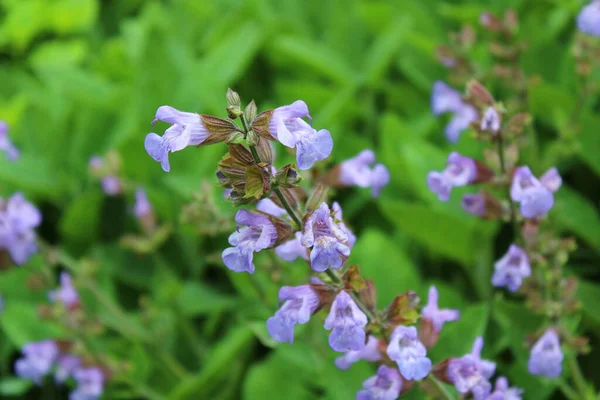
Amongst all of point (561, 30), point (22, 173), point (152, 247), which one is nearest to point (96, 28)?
point (22, 173)

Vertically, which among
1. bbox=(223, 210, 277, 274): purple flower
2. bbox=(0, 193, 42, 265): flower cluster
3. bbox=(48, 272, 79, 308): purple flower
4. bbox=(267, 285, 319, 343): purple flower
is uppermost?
bbox=(223, 210, 277, 274): purple flower

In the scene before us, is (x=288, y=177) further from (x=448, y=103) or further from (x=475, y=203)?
(x=448, y=103)

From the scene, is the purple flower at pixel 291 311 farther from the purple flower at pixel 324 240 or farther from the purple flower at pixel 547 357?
the purple flower at pixel 547 357

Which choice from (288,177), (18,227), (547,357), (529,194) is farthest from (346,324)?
(18,227)

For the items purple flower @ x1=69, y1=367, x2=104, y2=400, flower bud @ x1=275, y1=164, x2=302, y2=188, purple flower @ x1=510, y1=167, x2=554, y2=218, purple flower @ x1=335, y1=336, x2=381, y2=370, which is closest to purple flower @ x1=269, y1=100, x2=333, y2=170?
flower bud @ x1=275, y1=164, x2=302, y2=188

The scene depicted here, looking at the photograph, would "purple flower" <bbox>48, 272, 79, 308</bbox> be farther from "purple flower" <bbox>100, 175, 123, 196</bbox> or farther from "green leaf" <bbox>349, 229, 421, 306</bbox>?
"green leaf" <bbox>349, 229, 421, 306</bbox>

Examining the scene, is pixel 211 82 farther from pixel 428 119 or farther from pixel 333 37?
pixel 428 119

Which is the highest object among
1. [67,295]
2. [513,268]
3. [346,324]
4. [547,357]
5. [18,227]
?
[346,324]
